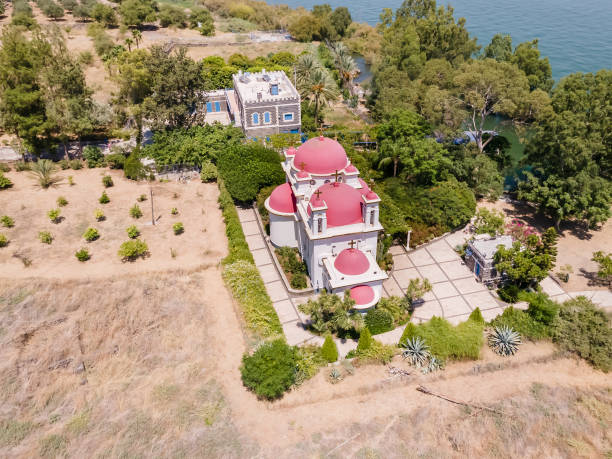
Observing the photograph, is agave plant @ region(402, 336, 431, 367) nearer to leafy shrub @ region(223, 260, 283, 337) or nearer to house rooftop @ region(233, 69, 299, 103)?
leafy shrub @ region(223, 260, 283, 337)

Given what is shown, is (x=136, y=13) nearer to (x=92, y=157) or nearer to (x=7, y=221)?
(x=92, y=157)

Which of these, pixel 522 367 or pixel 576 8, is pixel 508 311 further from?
pixel 576 8

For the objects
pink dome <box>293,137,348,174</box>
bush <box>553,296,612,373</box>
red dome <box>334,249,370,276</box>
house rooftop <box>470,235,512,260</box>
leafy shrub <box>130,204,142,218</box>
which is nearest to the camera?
bush <box>553,296,612,373</box>

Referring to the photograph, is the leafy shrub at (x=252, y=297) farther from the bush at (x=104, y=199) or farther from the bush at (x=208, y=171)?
the bush at (x=104, y=199)

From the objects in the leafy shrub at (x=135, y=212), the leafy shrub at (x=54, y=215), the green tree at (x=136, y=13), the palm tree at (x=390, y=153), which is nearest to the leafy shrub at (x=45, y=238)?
the leafy shrub at (x=54, y=215)

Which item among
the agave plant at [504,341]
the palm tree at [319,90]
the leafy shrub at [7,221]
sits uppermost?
the palm tree at [319,90]

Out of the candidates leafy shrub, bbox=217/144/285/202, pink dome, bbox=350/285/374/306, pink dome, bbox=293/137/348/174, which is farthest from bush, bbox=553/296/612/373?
leafy shrub, bbox=217/144/285/202
